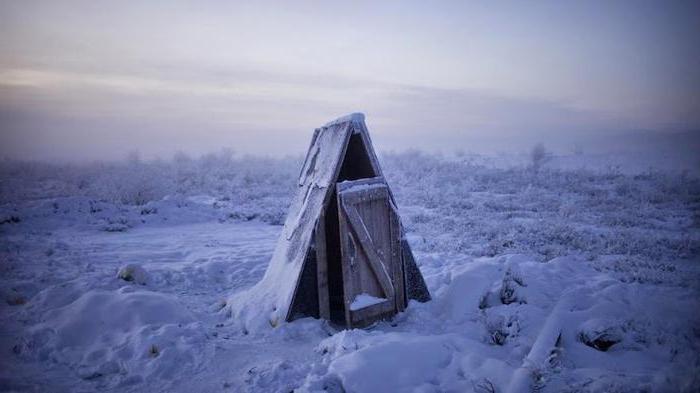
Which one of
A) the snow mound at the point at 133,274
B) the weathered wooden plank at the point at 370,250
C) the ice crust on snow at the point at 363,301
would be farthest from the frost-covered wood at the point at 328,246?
the snow mound at the point at 133,274

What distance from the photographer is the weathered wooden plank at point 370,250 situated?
4.88 meters

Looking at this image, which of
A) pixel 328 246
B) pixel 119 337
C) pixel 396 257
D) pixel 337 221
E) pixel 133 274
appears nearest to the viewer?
pixel 119 337

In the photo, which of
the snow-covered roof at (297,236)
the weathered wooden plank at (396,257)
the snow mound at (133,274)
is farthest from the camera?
the snow mound at (133,274)

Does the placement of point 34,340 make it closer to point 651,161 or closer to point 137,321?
point 137,321

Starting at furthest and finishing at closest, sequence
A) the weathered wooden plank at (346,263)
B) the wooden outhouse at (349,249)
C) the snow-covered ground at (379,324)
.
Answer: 1. the wooden outhouse at (349,249)
2. the weathered wooden plank at (346,263)
3. the snow-covered ground at (379,324)

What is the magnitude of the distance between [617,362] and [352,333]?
2837 millimetres

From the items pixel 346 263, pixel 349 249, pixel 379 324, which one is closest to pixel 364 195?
pixel 349 249

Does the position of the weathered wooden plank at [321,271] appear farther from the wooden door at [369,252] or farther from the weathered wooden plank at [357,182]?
the weathered wooden plank at [357,182]

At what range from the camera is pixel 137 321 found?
475cm

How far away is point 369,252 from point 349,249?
0.31m

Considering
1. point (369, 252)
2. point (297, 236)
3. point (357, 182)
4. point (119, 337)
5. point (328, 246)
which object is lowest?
point (119, 337)

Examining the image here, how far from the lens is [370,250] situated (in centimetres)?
506

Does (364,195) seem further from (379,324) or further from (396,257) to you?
(379,324)

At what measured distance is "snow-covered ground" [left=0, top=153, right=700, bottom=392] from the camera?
140 inches
